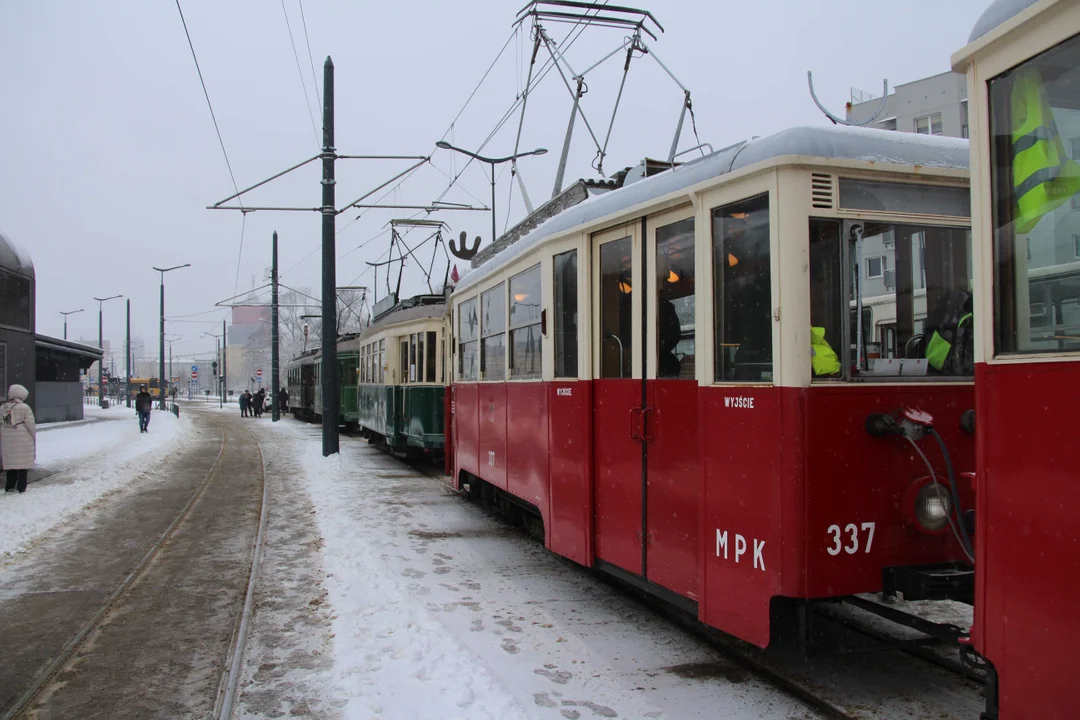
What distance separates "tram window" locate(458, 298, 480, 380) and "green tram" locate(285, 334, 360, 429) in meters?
12.5

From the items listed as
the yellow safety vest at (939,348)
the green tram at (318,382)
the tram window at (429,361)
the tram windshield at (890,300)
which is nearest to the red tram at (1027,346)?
the tram windshield at (890,300)

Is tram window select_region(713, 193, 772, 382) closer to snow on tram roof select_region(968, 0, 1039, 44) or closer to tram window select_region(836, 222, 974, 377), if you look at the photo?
tram window select_region(836, 222, 974, 377)

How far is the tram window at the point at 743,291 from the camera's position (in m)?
3.78

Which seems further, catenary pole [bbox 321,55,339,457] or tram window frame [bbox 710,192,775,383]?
catenary pole [bbox 321,55,339,457]

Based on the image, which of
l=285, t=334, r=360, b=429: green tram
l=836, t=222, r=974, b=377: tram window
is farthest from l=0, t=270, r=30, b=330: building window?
l=836, t=222, r=974, b=377: tram window

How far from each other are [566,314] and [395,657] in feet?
8.41

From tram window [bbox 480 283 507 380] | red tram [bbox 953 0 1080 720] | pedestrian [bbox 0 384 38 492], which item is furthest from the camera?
pedestrian [bbox 0 384 38 492]

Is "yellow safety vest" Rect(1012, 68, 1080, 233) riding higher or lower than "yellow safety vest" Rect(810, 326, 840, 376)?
higher

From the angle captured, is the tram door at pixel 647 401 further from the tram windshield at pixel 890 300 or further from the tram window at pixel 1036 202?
the tram window at pixel 1036 202

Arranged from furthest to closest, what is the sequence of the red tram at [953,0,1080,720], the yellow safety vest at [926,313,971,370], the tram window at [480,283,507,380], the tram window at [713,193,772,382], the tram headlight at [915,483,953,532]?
1. the tram window at [480,283,507,380]
2. the yellow safety vest at [926,313,971,370]
3. the tram window at [713,193,772,382]
4. the tram headlight at [915,483,953,532]
5. the red tram at [953,0,1080,720]

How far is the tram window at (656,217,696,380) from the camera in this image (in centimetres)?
441

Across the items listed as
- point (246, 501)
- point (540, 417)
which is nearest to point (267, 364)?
point (246, 501)

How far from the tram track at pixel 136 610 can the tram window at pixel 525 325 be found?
279cm

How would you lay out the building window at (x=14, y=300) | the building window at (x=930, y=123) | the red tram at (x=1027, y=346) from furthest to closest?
the building window at (x=930, y=123), the building window at (x=14, y=300), the red tram at (x=1027, y=346)
